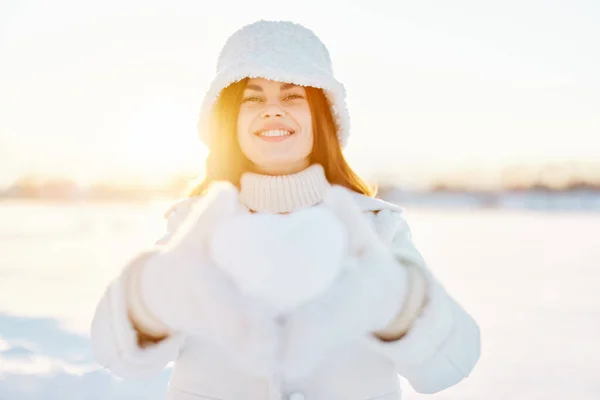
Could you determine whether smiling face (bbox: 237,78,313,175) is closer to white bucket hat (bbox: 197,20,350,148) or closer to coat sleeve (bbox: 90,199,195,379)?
white bucket hat (bbox: 197,20,350,148)

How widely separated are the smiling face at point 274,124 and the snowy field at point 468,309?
0.50m

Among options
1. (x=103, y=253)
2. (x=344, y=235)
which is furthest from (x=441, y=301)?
(x=103, y=253)

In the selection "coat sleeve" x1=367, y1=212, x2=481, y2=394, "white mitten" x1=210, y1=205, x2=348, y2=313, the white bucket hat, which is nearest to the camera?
"white mitten" x1=210, y1=205, x2=348, y2=313

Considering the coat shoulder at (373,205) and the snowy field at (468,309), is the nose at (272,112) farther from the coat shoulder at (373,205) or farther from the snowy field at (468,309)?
the snowy field at (468,309)

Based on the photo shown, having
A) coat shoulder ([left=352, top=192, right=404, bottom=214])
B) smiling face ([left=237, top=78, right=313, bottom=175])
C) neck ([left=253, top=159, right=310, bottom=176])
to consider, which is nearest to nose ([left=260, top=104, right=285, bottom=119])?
smiling face ([left=237, top=78, right=313, bottom=175])

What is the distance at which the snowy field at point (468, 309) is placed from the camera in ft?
8.96

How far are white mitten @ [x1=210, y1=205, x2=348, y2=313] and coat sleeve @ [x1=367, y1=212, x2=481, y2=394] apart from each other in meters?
0.23

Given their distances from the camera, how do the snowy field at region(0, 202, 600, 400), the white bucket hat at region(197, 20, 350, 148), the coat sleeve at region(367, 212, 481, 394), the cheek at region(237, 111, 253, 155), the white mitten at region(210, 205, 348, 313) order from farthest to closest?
the snowy field at region(0, 202, 600, 400), the cheek at region(237, 111, 253, 155), the white bucket hat at region(197, 20, 350, 148), the coat sleeve at region(367, 212, 481, 394), the white mitten at region(210, 205, 348, 313)

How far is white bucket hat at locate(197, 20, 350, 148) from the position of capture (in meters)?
1.67

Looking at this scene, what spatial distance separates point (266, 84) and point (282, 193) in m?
0.33

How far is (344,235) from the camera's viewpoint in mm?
1352

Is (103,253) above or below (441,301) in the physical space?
below

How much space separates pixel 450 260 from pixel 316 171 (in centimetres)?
585

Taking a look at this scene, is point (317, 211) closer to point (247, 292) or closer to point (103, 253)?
point (247, 292)
